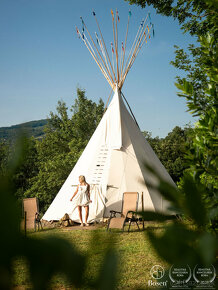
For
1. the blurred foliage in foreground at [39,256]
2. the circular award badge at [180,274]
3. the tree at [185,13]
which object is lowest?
the circular award badge at [180,274]

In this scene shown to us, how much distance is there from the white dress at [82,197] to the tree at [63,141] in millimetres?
6521

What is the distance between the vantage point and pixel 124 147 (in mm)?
9227

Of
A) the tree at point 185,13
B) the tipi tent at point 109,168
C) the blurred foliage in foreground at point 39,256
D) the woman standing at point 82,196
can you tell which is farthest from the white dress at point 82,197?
the blurred foliage in foreground at point 39,256

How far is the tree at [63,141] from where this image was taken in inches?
600

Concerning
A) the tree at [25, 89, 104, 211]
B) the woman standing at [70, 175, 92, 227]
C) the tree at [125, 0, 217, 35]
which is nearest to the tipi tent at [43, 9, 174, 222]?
the woman standing at [70, 175, 92, 227]

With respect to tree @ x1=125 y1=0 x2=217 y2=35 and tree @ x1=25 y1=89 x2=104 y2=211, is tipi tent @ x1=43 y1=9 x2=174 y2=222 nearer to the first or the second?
tree @ x1=125 y1=0 x2=217 y2=35

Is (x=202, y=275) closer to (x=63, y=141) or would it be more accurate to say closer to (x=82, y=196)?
(x=82, y=196)

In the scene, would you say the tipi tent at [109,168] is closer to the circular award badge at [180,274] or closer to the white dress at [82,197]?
the white dress at [82,197]

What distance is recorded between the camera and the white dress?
27.6 feet

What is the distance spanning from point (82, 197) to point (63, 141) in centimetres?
1308

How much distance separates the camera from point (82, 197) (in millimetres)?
8430

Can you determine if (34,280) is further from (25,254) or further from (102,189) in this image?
(102,189)

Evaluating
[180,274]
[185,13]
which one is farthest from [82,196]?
[180,274]

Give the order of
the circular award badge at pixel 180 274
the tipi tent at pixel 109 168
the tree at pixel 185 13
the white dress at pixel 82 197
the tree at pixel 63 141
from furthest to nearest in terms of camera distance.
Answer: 1. the tree at pixel 63 141
2. the tipi tent at pixel 109 168
3. the white dress at pixel 82 197
4. the tree at pixel 185 13
5. the circular award badge at pixel 180 274
